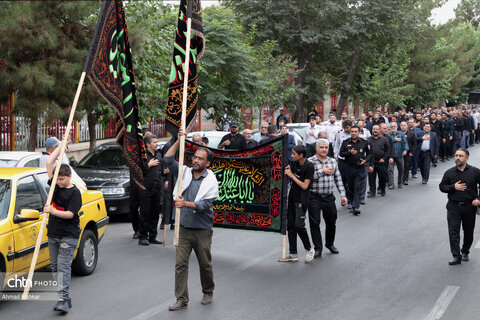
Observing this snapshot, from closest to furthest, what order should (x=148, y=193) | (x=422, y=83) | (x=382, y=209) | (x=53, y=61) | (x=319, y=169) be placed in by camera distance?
(x=319, y=169) → (x=148, y=193) → (x=53, y=61) → (x=382, y=209) → (x=422, y=83)

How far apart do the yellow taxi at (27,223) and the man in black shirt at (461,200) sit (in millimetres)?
5172

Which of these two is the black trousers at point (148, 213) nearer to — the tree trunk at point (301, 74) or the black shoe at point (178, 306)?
the black shoe at point (178, 306)

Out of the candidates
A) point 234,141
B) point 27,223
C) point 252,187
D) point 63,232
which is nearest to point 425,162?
point 234,141

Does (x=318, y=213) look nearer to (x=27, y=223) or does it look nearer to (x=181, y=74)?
(x=181, y=74)

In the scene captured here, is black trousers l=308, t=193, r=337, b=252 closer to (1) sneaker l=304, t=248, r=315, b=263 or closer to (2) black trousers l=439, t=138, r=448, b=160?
(1) sneaker l=304, t=248, r=315, b=263

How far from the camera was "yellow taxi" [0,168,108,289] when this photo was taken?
24.8ft

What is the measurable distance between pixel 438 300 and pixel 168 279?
3.47 metres

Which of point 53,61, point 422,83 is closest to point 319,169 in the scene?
point 53,61

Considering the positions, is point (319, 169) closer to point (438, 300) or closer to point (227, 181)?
point (227, 181)

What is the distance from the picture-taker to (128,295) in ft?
27.2

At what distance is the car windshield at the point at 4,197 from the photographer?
7702 millimetres

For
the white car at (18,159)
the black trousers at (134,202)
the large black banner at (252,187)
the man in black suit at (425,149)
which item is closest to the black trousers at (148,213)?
the black trousers at (134,202)

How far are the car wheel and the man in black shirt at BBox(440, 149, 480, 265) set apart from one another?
5.14m

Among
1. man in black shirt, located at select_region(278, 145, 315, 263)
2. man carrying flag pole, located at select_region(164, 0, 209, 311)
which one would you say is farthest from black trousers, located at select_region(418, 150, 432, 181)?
man carrying flag pole, located at select_region(164, 0, 209, 311)
